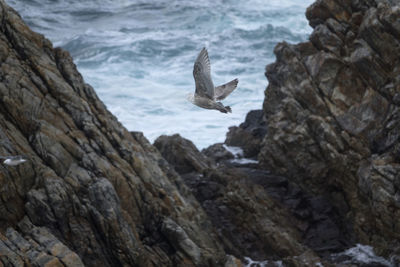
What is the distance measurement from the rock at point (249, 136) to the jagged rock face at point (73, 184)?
688 cm

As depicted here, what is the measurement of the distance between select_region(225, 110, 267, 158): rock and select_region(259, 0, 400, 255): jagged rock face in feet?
5.83

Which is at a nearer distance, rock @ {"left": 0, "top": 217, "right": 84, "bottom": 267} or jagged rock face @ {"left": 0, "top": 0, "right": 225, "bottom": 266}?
rock @ {"left": 0, "top": 217, "right": 84, "bottom": 267}

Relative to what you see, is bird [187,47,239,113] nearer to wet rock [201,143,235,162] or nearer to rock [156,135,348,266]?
rock [156,135,348,266]

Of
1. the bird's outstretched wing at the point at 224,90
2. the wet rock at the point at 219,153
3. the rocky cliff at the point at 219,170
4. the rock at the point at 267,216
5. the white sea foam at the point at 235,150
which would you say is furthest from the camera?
the white sea foam at the point at 235,150

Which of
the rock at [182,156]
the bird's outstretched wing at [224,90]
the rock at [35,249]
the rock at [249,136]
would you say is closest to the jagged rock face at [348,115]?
the rock at [249,136]

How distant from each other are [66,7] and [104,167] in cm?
3730

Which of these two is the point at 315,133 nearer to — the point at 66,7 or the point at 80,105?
the point at 80,105

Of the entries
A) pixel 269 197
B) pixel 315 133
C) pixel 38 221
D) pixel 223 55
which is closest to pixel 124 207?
pixel 38 221

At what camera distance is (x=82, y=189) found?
12.7 meters

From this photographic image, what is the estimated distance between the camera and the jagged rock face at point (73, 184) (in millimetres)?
11883

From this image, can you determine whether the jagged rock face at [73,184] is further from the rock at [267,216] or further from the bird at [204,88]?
the bird at [204,88]

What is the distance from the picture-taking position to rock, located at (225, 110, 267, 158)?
22.2 m

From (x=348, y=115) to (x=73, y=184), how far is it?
8.81 meters

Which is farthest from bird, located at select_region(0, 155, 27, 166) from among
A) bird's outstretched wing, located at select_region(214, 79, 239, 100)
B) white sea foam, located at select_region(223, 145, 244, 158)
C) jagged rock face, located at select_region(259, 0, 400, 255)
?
white sea foam, located at select_region(223, 145, 244, 158)
